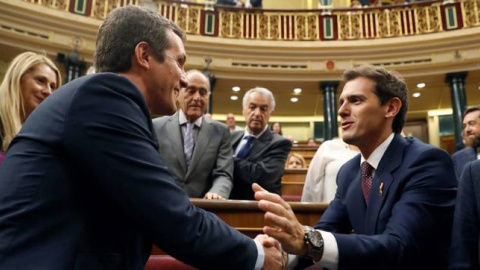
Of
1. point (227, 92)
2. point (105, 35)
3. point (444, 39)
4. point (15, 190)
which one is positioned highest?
point (444, 39)

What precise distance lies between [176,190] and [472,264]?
0.87 meters

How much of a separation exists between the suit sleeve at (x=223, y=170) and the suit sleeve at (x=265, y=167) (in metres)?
0.14

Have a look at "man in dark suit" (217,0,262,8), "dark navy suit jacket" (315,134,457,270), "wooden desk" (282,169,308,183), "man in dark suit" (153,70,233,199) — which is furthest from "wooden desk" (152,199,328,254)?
"man in dark suit" (217,0,262,8)

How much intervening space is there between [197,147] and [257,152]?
0.45 m

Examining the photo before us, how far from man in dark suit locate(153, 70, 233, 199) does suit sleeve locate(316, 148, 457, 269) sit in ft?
3.24

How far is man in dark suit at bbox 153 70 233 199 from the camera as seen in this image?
7.18 feet

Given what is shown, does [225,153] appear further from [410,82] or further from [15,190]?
[410,82]

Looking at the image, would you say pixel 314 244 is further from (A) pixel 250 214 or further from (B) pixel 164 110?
(A) pixel 250 214

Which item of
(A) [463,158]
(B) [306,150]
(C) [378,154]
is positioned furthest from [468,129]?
(B) [306,150]

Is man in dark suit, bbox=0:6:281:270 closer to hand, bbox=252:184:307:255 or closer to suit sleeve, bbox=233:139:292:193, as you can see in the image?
hand, bbox=252:184:307:255

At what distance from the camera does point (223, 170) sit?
222 centimetres

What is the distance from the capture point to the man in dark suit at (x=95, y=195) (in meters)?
0.84

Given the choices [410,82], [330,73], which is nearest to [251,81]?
[330,73]

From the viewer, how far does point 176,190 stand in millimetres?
914
